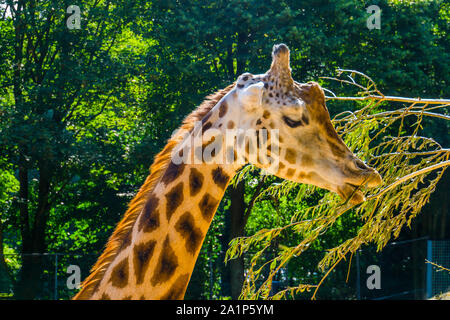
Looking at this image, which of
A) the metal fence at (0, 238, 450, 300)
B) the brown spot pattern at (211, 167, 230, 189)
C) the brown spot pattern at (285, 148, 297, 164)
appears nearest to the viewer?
the brown spot pattern at (285, 148, 297, 164)

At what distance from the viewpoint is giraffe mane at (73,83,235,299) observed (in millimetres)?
3066

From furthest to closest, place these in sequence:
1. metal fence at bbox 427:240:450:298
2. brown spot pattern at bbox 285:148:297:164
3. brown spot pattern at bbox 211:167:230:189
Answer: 1. metal fence at bbox 427:240:450:298
2. brown spot pattern at bbox 211:167:230:189
3. brown spot pattern at bbox 285:148:297:164

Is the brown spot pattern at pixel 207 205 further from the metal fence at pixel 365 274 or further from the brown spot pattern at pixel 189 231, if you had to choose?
the metal fence at pixel 365 274

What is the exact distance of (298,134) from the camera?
309 cm

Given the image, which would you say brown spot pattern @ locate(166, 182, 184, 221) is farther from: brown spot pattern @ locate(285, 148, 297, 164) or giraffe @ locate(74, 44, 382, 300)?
brown spot pattern @ locate(285, 148, 297, 164)

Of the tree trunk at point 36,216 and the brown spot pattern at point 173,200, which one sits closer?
the brown spot pattern at point 173,200

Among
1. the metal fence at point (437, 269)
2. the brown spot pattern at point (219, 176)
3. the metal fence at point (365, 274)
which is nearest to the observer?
the brown spot pattern at point (219, 176)

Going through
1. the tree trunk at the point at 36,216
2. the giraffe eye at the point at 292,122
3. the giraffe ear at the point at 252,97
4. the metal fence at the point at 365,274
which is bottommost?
the metal fence at the point at 365,274

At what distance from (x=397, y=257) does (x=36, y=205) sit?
12.1 m

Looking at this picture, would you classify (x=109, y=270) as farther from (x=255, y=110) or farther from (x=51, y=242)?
(x=51, y=242)

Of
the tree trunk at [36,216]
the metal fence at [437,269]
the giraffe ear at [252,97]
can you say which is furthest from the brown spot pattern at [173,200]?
the metal fence at [437,269]

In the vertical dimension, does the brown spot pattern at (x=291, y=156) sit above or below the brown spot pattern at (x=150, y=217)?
above

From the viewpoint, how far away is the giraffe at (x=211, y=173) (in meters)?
3.03

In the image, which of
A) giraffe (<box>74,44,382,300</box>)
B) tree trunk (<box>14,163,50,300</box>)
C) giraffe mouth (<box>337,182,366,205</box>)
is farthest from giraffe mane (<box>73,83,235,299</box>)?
tree trunk (<box>14,163,50,300</box>)
